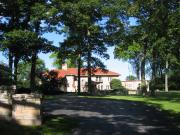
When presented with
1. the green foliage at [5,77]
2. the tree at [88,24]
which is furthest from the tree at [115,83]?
the green foliage at [5,77]

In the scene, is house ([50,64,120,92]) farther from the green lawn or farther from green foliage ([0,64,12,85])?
green foliage ([0,64,12,85])

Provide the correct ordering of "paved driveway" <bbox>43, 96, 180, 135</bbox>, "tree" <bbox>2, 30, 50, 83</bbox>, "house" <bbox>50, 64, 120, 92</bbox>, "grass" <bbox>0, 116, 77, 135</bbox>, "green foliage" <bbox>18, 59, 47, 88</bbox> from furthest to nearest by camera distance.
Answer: "house" <bbox>50, 64, 120, 92</bbox>, "green foliage" <bbox>18, 59, 47, 88</bbox>, "tree" <bbox>2, 30, 50, 83</bbox>, "paved driveway" <bbox>43, 96, 180, 135</bbox>, "grass" <bbox>0, 116, 77, 135</bbox>

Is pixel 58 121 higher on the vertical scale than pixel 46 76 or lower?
lower

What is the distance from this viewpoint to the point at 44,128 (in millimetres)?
17000

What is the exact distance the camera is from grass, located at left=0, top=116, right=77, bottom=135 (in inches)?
627

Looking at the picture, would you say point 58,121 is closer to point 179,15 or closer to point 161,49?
point 179,15

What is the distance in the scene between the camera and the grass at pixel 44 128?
15.9 m

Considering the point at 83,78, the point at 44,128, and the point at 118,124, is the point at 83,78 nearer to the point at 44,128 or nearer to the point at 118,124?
the point at 118,124

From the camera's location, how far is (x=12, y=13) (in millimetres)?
46625

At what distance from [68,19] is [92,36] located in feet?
48.2

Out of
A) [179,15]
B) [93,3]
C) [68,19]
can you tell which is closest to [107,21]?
[93,3]

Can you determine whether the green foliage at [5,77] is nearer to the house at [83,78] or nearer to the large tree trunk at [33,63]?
the large tree trunk at [33,63]

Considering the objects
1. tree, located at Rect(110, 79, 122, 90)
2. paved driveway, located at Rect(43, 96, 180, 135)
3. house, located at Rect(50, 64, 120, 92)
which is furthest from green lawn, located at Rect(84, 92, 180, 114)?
tree, located at Rect(110, 79, 122, 90)

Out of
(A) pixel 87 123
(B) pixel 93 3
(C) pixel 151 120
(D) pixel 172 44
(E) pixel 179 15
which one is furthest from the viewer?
(B) pixel 93 3
